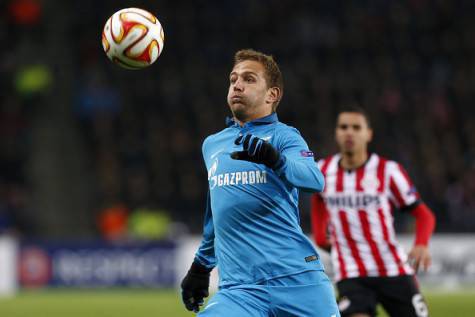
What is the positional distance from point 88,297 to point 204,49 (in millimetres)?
7505

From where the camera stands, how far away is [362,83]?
19.8m

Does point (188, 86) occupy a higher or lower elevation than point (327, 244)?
higher

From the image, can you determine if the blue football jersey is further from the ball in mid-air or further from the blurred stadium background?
the blurred stadium background

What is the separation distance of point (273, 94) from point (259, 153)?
0.78 meters

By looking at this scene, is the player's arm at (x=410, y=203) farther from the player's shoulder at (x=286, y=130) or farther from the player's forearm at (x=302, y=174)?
the player's forearm at (x=302, y=174)

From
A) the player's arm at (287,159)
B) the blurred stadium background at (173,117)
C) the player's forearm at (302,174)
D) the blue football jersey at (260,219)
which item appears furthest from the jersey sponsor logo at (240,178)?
the blurred stadium background at (173,117)

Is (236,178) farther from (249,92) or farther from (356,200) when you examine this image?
(356,200)

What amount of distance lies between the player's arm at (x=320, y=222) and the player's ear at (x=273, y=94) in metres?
2.33

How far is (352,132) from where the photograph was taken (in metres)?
7.44

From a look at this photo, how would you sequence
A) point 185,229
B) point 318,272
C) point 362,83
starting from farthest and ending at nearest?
point 362,83 < point 185,229 < point 318,272

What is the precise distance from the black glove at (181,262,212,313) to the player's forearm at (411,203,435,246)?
7.00 ft

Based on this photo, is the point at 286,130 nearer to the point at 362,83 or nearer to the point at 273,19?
the point at 362,83

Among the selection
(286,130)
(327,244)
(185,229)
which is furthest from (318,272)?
(185,229)

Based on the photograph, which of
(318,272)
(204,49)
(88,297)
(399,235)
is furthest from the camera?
(204,49)
